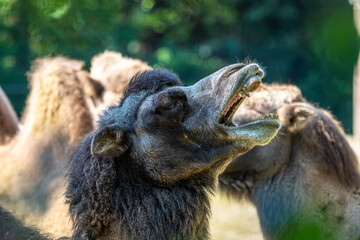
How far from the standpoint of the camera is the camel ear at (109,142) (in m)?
2.53

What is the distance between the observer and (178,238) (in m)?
2.62

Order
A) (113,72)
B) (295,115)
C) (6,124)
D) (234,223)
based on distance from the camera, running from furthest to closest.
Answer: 1. (234,223)
2. (6,124)
3. (113,72)
4. (295,115)

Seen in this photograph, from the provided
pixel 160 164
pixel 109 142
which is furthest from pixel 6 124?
pixel 160 164

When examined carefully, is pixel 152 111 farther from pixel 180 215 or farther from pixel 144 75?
pixel 180 215

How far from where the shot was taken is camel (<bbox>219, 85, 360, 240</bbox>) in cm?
397

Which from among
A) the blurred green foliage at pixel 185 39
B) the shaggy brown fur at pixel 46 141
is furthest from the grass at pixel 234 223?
the blurred green foliage at pixel 185 39

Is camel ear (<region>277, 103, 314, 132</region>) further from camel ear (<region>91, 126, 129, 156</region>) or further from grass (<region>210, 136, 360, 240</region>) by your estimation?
camel ear (<region>91, 126, 129, 156</region>)

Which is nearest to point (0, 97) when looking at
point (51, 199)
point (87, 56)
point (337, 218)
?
point (51, 199)

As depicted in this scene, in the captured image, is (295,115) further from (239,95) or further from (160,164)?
(160,164)

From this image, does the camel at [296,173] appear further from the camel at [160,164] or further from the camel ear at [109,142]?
the camel ear at [109,142]

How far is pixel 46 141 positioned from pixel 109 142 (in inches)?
60.1

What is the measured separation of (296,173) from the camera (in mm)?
4090

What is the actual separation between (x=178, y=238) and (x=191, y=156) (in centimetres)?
43

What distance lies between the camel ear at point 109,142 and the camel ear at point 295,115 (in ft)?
5.47
